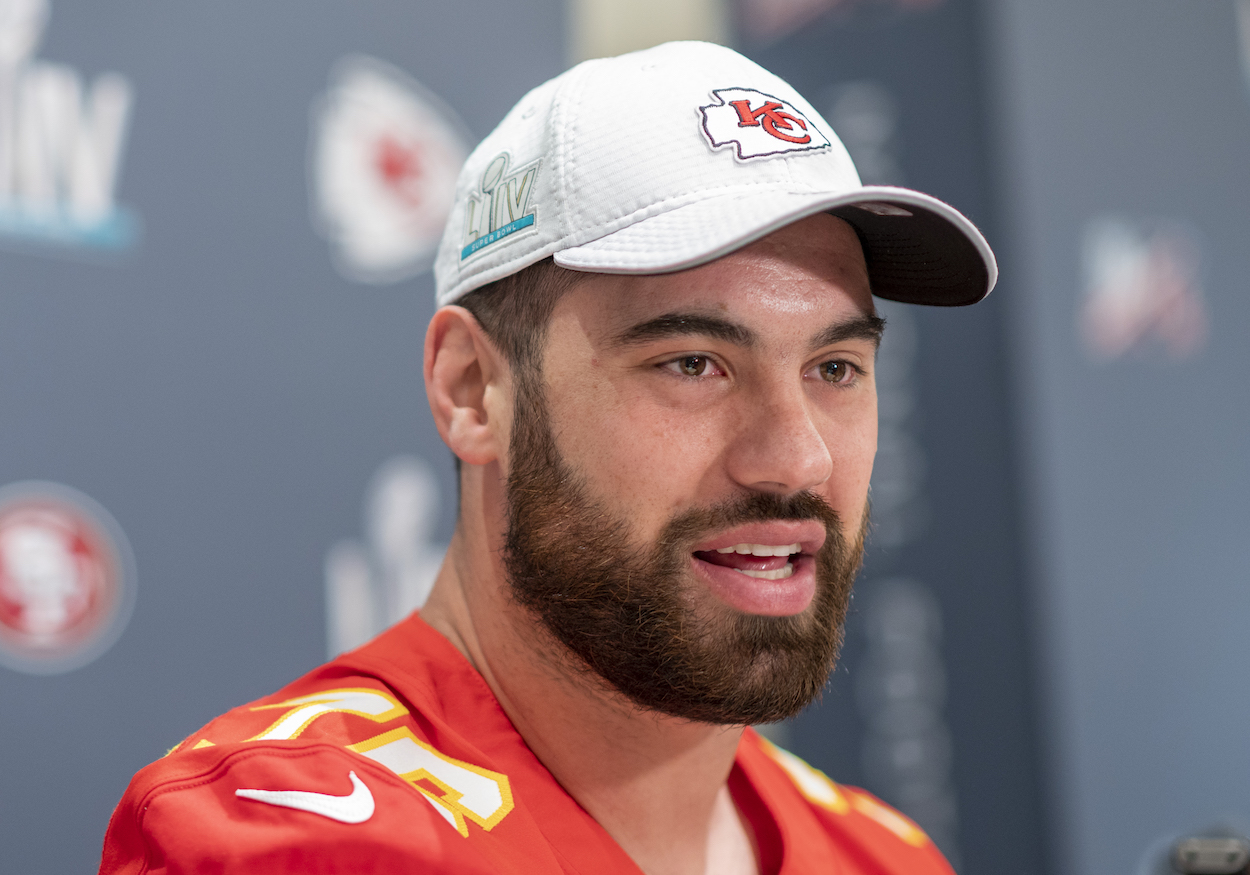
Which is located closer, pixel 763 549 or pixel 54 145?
pixel 763 549

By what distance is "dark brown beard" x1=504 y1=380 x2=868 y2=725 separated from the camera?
2.65 feet

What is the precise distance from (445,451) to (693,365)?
1.06m

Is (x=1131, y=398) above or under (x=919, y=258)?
under

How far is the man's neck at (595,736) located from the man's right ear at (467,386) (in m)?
0.10

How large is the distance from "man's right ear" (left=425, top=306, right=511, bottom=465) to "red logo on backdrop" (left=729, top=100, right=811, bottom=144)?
0.91 feet

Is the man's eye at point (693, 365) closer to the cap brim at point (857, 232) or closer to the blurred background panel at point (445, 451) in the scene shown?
the cap brim at point (857, 232)

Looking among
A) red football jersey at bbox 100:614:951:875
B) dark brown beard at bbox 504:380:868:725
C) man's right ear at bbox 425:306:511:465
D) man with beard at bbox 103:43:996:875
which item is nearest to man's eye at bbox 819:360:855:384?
man with beard at bbox 103:43:996:875

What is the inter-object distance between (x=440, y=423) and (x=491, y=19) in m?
1.26

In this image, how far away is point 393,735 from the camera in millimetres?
765

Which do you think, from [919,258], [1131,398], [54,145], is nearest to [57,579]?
[54,145]

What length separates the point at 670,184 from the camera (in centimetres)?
82

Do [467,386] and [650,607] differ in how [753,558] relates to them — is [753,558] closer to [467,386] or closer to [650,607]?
[650,607]

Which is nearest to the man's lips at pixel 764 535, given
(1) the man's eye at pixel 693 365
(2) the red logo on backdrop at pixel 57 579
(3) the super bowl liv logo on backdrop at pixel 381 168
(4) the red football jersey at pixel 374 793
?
(1) the man's eye at pixel 693 365

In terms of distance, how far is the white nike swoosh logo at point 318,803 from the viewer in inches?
25.0
